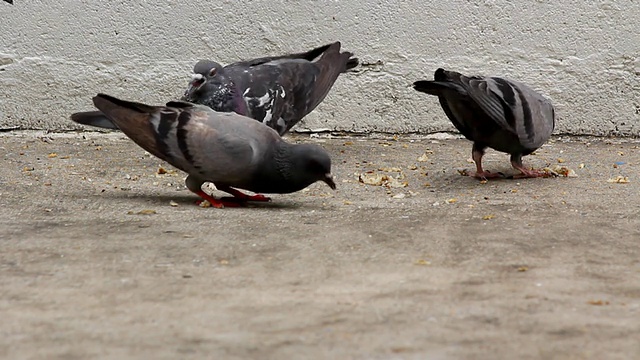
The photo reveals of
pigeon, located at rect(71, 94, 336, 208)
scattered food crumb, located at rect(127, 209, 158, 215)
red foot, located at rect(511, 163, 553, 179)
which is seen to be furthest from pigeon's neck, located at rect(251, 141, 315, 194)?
red foot, located at rect(511, 163, 553, 179)

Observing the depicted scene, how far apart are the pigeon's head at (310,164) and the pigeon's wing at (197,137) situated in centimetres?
18

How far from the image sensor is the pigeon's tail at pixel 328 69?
6266mm

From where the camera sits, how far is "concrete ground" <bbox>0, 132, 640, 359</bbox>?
2553 mm

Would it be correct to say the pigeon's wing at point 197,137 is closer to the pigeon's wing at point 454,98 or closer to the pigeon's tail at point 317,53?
the pigeon's wing at point 454,98

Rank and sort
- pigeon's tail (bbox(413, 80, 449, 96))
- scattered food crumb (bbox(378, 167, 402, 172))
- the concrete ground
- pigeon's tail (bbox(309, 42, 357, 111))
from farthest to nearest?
1. pigeon's tail (bbox(309, 42, 357, 111))
2. scattered food crumb (bbox(378, 167, 402, 172))
3. pigeon's tail (bbox(413, 80, 449, 96))
4. the concrete ground

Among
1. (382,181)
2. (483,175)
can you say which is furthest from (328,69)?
(483,175)

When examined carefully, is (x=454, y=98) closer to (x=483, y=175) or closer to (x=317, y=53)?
(x=483, y=175)

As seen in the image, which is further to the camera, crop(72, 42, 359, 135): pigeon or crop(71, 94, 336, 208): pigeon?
crop(72, 42, 359, 135): pigeon

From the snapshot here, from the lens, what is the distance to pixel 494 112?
542cm

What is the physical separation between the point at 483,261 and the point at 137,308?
4.20 feet

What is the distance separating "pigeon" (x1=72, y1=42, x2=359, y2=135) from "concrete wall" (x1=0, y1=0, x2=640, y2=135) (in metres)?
0.57

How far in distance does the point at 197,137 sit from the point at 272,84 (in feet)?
4.55

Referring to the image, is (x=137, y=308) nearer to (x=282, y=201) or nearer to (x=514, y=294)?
(x=514, y=294)

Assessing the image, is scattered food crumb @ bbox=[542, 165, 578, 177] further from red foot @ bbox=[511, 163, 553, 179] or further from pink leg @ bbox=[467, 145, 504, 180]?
pink leg @ bbox=[467, 145, 504, 180]
